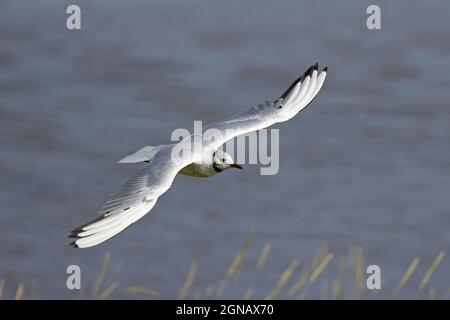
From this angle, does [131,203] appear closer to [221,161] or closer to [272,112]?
[221,161]

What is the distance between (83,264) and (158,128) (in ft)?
6.56

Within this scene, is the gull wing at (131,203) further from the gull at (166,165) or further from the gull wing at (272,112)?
the gull wing at (272,112)

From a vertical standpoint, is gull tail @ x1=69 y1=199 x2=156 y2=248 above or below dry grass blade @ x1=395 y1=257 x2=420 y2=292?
above

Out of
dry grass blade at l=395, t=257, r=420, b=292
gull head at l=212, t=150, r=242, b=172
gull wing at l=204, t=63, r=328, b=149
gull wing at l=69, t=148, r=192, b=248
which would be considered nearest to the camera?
dry grass blade at l=395, t=257, r=420, b=292

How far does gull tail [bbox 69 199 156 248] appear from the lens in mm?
5511

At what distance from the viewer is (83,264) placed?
26.6 ft

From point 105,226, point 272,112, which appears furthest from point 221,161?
point 105,226

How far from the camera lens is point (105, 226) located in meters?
5.64

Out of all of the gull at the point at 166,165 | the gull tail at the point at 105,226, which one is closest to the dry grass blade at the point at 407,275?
the gull at the point at 166,165

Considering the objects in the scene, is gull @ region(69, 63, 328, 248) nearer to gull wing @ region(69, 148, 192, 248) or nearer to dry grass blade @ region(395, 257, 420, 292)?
gull wing @ region(69, 148, 192, 248)

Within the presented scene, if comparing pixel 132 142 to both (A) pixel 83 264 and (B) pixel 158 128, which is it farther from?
(A) pixel 83 264

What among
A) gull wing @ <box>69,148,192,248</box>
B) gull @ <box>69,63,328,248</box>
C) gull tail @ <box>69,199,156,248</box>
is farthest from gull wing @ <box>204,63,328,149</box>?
gull tail @ <box>69,199,156,248</box>

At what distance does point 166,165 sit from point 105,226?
0.66 m
